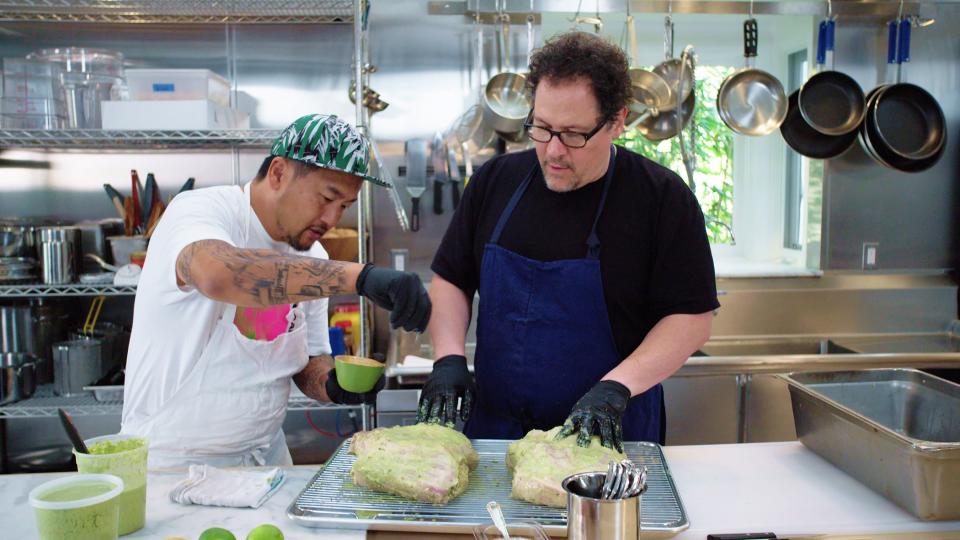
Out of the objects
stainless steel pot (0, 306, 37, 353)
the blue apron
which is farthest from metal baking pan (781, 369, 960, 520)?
stainless steel pot (0, 306, 37, 353)

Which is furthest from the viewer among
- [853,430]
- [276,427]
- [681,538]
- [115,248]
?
[115,248]

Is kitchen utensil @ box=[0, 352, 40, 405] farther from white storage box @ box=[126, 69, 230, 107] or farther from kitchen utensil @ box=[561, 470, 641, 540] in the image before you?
kitchen utensil @ box=[561, 470, 641, 540]

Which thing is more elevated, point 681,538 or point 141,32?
point 141,32

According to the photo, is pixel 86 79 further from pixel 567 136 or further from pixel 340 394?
pixel 567 136

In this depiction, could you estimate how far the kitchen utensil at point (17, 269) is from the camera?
11.2 ft

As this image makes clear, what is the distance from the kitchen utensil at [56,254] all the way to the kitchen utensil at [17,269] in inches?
2.2

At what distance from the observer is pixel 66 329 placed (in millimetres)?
3869

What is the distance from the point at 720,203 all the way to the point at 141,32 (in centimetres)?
341

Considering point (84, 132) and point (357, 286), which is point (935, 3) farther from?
point (84, 132)

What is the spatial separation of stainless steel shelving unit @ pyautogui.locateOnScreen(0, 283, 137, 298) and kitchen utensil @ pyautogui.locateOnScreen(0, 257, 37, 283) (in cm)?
6

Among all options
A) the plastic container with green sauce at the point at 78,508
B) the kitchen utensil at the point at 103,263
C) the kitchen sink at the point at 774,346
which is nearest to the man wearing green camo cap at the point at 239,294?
the plastic container with green sauce at the point at 78,508

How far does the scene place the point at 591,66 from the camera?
6.35ft

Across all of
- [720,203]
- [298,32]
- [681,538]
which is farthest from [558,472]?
[720,203]

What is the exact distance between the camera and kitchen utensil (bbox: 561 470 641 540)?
1.18 m
